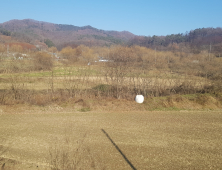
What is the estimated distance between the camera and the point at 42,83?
15672 mm

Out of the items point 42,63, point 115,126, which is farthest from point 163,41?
point 115,126

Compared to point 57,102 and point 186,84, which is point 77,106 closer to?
point 57,102

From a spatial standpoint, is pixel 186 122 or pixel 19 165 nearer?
pixel 19 165

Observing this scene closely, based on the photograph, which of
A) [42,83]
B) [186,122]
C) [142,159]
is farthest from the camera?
[42,83]

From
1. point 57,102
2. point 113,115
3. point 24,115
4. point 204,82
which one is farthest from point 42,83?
point 204,82

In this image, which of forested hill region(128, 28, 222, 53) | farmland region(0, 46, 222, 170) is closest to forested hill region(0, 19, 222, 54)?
forested hill region(128, 28, 222, 53)

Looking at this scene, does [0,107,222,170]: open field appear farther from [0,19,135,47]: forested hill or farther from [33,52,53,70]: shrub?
[0,19,135,47]: forested hill

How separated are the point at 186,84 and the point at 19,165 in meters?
10.4

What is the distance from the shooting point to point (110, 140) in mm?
6391

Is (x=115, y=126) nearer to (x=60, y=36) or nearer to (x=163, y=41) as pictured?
(x=163, y=41)

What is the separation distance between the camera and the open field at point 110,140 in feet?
16.3

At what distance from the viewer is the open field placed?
4.97 meters

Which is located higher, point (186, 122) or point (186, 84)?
point (186, 84)

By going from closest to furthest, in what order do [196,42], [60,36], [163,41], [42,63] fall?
[42,63] → [196,42] → [163,41] → [60,36]
